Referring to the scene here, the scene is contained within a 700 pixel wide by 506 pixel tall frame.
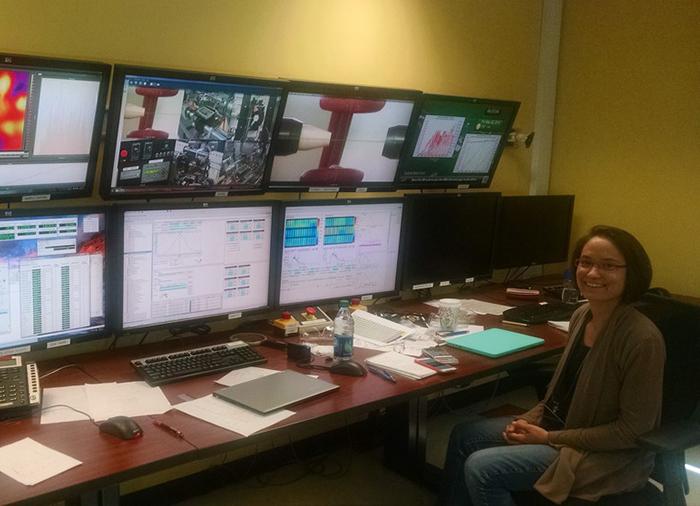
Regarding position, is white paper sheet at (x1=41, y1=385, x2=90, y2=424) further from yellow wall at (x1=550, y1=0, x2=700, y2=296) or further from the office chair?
yellow wall at (x1=550, y1=0, x2=700, y2=296)

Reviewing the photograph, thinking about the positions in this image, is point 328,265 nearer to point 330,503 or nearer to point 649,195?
point 330,503

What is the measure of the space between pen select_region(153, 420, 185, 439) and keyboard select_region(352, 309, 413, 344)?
0.93 m

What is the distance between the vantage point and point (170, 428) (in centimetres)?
158

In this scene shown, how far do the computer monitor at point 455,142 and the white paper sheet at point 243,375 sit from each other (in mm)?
1171

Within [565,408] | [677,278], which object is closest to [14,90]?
[565,408]

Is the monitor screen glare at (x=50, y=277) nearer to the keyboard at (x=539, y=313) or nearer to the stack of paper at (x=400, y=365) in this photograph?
the stack of paper at (x=400, y=365)

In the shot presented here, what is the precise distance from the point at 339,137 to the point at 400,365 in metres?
0.92

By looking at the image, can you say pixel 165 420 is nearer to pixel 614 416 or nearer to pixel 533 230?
pixel 614 416

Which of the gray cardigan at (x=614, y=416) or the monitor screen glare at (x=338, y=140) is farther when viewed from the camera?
the monitor screen glare at (x=338, y=140)

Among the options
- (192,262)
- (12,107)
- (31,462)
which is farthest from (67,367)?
(12,107)

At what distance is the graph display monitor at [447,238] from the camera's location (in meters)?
2.81

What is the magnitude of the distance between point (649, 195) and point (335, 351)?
7.12 feet

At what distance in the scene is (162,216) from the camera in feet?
6.79

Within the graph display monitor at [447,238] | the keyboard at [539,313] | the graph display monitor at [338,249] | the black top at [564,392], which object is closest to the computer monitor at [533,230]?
the graph display monitor at [447,238]
